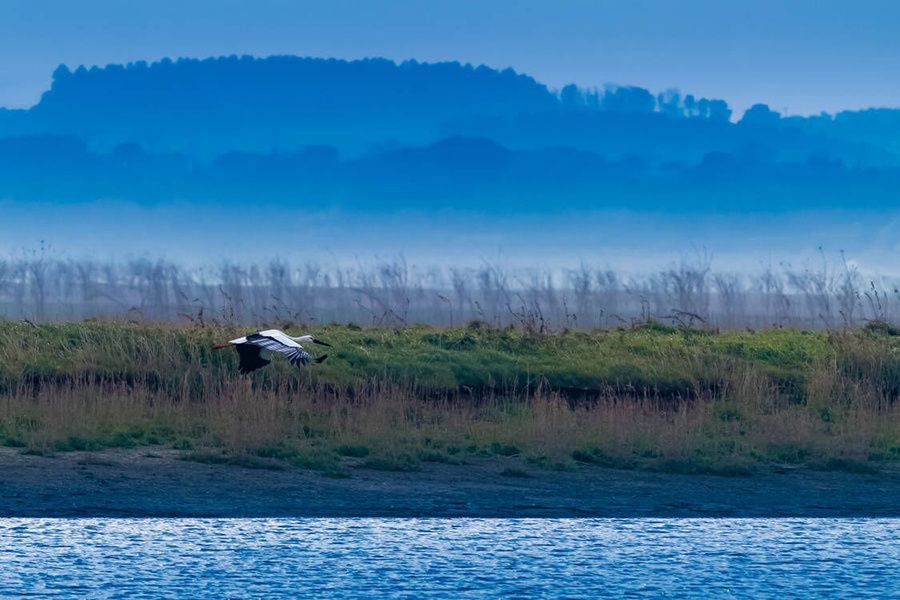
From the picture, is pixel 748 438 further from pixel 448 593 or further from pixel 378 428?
pixel 448 593

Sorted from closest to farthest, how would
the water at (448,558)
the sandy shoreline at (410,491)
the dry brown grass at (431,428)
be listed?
the water at (448,558)
the sandy shoreline at (410,491)
the dry brown grass at (431,428)

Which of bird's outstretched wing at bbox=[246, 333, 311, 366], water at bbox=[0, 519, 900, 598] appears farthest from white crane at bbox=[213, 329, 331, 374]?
water at bbox=[0, 519, 900, 598]

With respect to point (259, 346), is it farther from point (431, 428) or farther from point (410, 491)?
point (431, 428)

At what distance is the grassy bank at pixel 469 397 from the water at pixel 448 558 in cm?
326

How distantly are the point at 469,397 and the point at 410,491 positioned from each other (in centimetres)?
733

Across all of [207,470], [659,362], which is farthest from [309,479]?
[659,362]

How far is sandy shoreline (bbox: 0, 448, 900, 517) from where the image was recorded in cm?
1370

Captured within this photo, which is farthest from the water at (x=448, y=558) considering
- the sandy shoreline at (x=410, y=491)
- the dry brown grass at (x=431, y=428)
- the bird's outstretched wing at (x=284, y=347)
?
the dry brown grass at (x=431, y=428)

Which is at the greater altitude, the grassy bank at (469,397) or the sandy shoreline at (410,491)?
the grassy bank at (469,397)

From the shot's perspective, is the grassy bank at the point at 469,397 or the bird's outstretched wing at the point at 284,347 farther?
the grassy bank at the point at 469,397

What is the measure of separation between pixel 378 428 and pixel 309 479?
224cm

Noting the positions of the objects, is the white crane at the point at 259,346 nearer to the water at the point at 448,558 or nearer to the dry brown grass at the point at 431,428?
the dry brown grass at the point at 431,428

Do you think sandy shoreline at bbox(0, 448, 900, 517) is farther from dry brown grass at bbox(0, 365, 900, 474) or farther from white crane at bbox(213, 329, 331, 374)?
white crane at bbox(213, 329, 331, 374)

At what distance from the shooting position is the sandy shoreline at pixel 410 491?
45.0 feet
